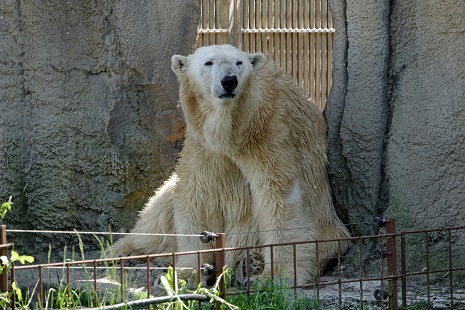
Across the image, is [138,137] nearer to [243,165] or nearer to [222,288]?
[243,165]

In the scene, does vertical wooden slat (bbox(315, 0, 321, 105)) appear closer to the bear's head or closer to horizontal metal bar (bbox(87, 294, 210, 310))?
the bear's head

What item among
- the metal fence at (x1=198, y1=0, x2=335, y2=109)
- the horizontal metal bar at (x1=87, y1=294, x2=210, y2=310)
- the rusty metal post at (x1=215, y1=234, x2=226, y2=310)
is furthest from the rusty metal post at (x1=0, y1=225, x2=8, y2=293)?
the metal fence at (x1=198, y1=0, x2=335, y2=109)

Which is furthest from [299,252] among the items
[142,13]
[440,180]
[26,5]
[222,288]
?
[26,5]

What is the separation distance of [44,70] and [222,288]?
3.09 metres

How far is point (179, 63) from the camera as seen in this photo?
6230mm

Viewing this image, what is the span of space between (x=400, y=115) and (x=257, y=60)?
1053mm

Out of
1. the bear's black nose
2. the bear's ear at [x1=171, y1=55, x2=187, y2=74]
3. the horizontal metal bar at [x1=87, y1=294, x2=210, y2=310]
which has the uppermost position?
the bear's ear at [x1=171, y1=55, x2=187, y2=74]

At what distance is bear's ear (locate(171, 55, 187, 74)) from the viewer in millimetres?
6195

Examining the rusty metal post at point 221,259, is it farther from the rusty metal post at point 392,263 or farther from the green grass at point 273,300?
the rusty metal post at point 392,263

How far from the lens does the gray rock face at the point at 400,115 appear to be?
5.67m

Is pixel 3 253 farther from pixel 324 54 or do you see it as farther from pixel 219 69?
pixel 324 54

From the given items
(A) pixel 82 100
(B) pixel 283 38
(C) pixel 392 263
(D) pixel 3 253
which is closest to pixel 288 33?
(B) pixel 283 38

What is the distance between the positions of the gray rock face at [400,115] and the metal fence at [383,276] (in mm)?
55

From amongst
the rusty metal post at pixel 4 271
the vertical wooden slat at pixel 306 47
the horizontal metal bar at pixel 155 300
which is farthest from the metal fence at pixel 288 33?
the rusty metal post at pixel 4 271
